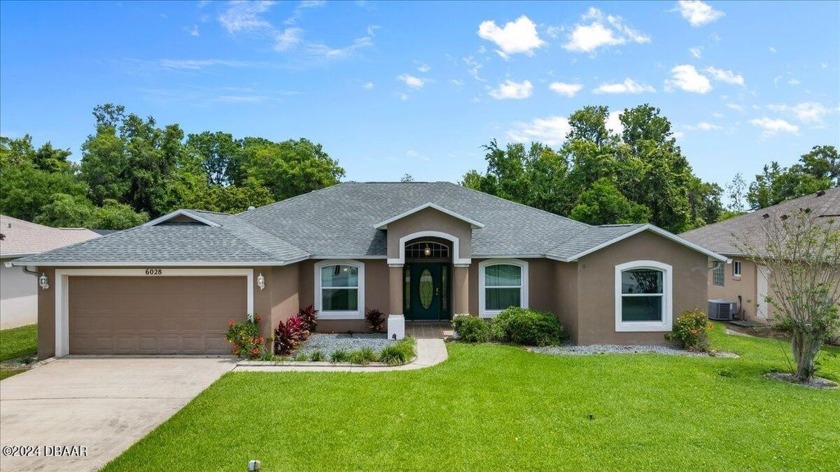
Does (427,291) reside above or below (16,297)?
above

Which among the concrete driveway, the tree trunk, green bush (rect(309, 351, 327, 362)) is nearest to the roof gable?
green bush (rect(309, 351, 327, 362))

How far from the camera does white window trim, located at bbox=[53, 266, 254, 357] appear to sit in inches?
491

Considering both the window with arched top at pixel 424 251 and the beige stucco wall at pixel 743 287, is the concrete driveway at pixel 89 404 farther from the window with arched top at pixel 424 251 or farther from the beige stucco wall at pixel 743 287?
the beige stucco wall at pixel 743 287

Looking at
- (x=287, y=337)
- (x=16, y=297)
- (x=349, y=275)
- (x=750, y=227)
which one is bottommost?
(x=287, y=337)

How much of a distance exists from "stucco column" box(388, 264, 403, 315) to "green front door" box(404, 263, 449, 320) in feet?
6.73

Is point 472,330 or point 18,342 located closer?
point 472,330

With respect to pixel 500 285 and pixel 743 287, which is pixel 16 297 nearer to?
pixel 500 285

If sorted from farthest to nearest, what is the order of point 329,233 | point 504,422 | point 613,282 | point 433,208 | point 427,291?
point 427,291
point 329,233
point 433,208
point 613,282
point 504,422

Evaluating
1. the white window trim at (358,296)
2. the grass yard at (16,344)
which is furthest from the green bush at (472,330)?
the grass yard at (16,344)

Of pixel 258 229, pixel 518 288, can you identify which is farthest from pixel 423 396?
pixel 258 229

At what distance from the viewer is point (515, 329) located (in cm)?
1442

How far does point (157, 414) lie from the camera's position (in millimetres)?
8375

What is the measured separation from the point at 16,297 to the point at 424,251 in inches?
619

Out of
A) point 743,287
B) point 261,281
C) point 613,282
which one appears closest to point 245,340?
point 261,281
